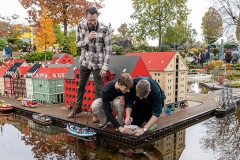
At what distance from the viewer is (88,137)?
31.7ft

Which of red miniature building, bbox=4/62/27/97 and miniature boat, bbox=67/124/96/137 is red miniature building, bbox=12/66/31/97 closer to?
red miniature building, bbox=4/62/27/97

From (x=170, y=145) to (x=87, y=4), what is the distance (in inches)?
959

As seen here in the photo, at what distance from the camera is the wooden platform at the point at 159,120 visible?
31.1 feet

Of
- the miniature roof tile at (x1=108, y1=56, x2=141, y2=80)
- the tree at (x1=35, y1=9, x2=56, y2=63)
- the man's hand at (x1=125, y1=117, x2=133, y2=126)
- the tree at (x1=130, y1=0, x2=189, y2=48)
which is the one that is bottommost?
the man's hand at (x1=125, y1=117, x2=133, y2=126)

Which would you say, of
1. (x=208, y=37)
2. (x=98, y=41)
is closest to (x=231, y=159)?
(x=98, y=41)

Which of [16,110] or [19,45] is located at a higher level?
[19,45]

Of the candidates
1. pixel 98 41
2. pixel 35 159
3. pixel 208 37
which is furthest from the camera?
pixel 208 37

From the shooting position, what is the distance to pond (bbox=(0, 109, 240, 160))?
8.10m

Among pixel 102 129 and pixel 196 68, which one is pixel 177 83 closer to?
pixel 102 129

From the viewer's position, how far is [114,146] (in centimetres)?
905

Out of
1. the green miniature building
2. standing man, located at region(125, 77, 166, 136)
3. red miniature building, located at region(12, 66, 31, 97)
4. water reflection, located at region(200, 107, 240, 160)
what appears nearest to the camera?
standing man, located at region(125, 77, 166, 136)

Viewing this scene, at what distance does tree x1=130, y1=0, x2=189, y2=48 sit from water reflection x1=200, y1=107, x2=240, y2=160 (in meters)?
21.2

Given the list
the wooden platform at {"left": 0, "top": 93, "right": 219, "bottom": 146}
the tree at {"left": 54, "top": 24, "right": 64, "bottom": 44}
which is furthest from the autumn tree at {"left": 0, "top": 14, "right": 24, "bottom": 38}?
the wooden platform at {"left": 0, "top": 93, "right": 219, "bottom": 146}

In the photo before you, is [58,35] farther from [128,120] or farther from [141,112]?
[128,120]
